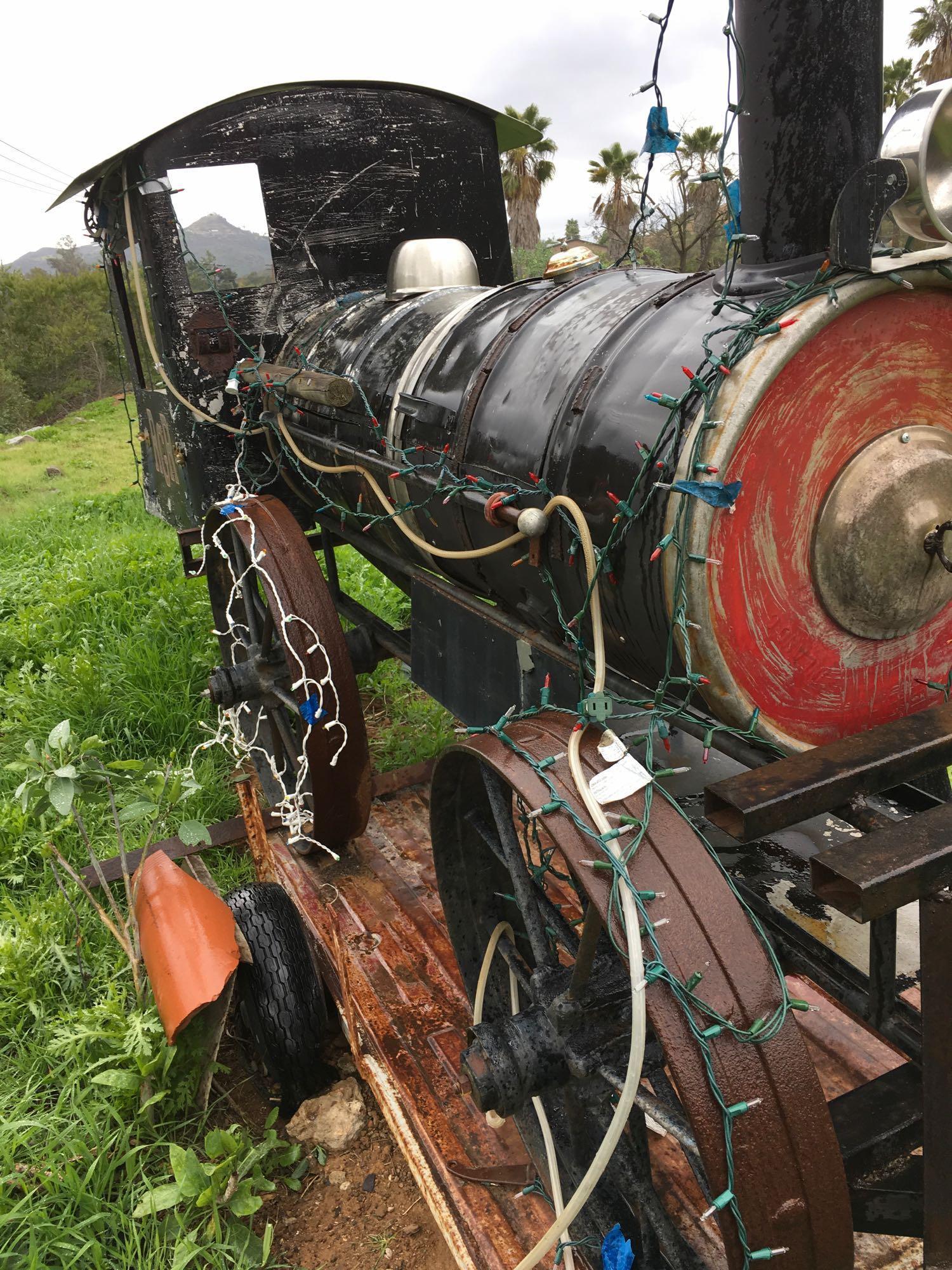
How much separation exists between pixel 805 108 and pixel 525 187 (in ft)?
74.4

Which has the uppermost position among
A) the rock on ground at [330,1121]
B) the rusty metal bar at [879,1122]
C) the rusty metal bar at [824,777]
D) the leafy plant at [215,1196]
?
the rusty metal bar at [824,777]

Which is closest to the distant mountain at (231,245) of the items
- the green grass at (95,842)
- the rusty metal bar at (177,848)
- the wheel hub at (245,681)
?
the wheel hub at (245,681)

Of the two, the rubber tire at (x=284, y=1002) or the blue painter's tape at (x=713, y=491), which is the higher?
the blue painter's tape at (x=713, y=491)

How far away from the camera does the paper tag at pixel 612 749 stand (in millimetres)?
1811

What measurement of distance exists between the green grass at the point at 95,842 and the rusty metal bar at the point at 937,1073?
1719mm

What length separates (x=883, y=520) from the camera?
72.2 inches

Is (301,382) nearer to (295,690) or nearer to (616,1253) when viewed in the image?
(295,690)

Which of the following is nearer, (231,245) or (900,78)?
(231,245)

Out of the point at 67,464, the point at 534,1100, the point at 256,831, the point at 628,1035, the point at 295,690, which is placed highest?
the point at 295,690

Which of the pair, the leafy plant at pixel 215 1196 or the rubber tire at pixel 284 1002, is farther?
the rubber tire at pixel 284 1002

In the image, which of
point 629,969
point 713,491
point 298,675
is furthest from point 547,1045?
point 298,675

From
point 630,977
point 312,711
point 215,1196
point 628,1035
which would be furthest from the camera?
point 312,711

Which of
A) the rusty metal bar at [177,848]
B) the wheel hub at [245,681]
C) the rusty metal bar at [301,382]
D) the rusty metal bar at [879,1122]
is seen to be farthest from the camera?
the rusty metal bar at [177,848]

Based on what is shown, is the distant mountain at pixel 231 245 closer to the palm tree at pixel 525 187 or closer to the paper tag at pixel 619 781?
the paper tag at pixel 619 781
